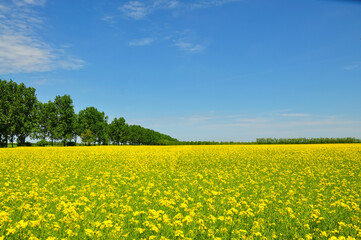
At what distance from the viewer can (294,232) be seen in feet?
22.9

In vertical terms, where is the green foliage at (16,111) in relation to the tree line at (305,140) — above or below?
above

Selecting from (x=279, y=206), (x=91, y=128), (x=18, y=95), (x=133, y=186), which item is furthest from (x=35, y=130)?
(x=279, y=206)

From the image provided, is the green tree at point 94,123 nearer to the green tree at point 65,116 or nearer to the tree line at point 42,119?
the tree line at point 42,119

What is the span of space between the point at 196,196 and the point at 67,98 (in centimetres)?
7270

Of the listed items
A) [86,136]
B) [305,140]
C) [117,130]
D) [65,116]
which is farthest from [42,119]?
[305,140]

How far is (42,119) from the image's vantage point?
7344cm

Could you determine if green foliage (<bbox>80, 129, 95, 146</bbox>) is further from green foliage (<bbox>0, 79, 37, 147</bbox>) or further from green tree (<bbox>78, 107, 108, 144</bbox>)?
green foliage (<bbox>0, 79, 37, 147</bbox>)

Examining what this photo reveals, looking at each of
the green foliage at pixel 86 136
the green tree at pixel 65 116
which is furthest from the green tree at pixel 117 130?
the green tree at pixel 65 116

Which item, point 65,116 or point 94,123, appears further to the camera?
point 94,123

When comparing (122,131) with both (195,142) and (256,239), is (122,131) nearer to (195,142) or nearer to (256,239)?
(195,142)

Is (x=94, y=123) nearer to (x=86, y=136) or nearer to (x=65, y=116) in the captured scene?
(x=86, y=136)

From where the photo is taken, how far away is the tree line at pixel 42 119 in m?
59.8

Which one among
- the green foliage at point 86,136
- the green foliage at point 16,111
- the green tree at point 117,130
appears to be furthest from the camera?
the green tree at point 117,130

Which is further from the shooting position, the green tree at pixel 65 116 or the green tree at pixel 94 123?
the green tree at pixel 94 123
